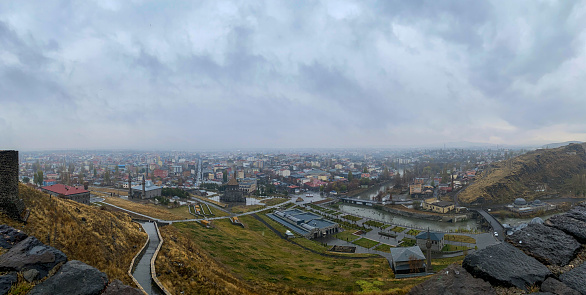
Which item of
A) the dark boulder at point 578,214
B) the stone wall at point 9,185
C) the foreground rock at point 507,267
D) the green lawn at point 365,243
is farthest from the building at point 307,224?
the foreground rock at point 507,267

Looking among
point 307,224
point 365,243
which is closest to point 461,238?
point 365,243

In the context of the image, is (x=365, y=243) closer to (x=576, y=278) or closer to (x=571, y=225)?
(x=571, y=225)

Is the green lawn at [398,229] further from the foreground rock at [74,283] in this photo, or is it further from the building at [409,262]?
the foreground rock at [74,283]

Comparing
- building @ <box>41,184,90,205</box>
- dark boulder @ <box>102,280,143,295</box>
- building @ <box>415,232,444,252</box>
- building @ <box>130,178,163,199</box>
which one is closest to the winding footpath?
dark boulder @ <box>102,280,143,295</box>

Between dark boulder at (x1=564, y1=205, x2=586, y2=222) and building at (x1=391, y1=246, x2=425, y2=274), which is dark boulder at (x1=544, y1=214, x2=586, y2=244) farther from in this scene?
building at (x1=391, y1=246, x2=425, y2=274)

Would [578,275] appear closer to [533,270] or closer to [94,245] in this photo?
[533,270]

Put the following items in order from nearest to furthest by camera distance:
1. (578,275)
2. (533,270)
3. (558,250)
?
(578,275), (533,270), (558,250)

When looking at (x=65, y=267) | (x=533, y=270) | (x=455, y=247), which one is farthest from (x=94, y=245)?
(x=455, y=247)
